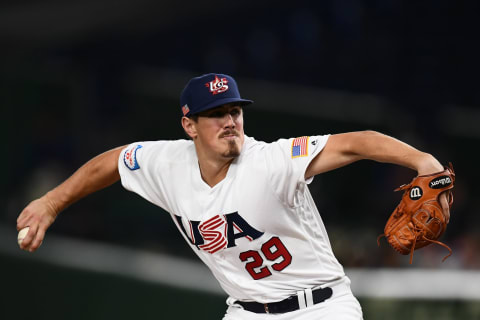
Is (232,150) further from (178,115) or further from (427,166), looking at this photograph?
(178,115)

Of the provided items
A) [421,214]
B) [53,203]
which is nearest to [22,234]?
[53,203]

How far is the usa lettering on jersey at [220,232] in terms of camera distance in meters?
3.34

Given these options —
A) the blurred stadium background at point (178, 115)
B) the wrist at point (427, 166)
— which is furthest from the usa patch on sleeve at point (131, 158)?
the blurred stadium background at point (178, 115)

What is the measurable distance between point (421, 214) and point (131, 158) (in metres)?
1.61

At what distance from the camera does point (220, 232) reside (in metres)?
3.41

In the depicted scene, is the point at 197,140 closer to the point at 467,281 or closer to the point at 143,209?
the point at 467,281

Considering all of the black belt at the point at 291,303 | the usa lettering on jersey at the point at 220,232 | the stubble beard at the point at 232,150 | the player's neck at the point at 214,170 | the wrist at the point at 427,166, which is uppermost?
the stubble beard at the point at 232,150

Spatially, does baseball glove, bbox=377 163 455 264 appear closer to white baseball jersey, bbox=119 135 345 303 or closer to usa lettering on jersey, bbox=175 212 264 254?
white baseball jersey, bbox=119 135 345 303

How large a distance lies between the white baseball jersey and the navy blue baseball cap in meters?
0.26

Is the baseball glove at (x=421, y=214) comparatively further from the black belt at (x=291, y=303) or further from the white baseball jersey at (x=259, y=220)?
the black belt at (x=291, y=303)

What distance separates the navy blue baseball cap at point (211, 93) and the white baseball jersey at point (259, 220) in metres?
0.26

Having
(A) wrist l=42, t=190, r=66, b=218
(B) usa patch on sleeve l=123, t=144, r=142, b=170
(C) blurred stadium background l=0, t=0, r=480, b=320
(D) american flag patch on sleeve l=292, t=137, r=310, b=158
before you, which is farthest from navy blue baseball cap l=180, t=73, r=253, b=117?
(C) blurred stadium background l=0, t=0, r=480, b=320

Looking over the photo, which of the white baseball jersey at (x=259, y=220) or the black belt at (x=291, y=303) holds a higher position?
the white baseball jersey at (x=259, y=220)

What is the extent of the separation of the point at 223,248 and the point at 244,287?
212 mm
